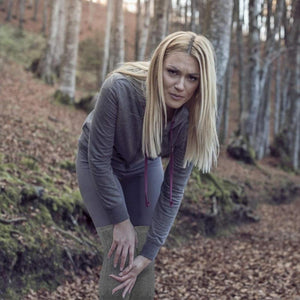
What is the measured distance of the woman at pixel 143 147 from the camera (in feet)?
8.16

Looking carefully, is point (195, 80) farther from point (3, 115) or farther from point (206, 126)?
point (3, 115)

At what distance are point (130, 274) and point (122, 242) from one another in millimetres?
218

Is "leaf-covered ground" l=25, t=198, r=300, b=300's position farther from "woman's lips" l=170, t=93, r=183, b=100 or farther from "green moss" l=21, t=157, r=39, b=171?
"woman's lips" l=170, t=93, r=183, b=100

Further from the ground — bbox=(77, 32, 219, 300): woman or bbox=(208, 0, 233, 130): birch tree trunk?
bbox=(208, 0, 233, 130): birch tree trunk

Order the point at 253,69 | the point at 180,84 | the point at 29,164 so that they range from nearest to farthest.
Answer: the point at 180,84 < the point at 29,164 < the point at 253,69

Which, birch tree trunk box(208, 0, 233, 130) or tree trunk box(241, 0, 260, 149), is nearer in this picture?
birch tree trunk box(208, 0, 233, 130)

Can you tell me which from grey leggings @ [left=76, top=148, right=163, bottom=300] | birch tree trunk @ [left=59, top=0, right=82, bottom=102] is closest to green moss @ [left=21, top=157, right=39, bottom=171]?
grey leggings @ [left=76, top=148, right=163, bottom=300]

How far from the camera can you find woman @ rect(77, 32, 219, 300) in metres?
2.49

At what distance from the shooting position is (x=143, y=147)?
2623 millimetres

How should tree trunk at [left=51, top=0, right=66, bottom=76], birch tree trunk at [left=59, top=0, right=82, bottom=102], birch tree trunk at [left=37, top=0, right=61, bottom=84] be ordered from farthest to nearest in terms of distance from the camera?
tree trunk at [left=51, top=0, right=66, bottom=76] → birch tree trunk at [left=37, top=0, right=61, bottom=84] → birch tree trunk at [left=59, top=0, right=82, bottom=102]

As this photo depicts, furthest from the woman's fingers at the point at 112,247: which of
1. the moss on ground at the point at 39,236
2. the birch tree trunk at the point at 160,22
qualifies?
the birch tree trunk at the point at 160,22

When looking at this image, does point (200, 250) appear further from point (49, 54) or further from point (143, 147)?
point (49, 54)

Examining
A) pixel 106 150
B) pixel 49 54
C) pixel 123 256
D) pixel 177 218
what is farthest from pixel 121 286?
Result: pixel 49 54

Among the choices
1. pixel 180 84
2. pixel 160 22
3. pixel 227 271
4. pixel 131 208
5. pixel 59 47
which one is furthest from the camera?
pixel 59 47
